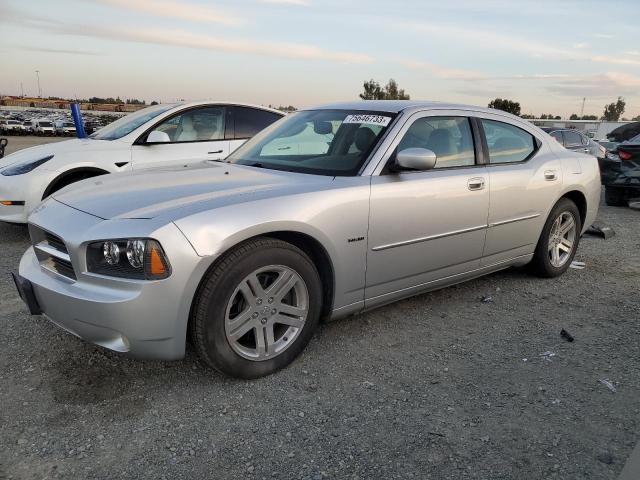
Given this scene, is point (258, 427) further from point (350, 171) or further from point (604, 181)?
point (604, 181)

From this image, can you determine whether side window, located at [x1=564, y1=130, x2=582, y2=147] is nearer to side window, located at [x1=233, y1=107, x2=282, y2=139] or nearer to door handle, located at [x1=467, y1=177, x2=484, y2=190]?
side window, located at [x1=233, y1=107, x2=282, y2=139]

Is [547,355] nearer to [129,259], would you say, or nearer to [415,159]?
[415,159]

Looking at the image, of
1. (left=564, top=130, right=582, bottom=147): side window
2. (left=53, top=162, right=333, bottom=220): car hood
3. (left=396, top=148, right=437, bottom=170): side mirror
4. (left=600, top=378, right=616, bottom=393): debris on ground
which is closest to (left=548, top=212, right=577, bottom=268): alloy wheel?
(left=600, top=378, right=616, bottom=393): debris on ground

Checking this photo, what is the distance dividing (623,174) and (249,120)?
6817mm

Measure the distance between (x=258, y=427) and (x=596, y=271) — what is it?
415 cm

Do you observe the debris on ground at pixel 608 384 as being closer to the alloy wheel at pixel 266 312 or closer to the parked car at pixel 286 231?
the parked car at pixel 286 231

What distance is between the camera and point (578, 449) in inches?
94.0

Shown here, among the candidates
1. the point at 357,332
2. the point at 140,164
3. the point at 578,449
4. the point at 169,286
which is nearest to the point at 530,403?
the point at 578,449

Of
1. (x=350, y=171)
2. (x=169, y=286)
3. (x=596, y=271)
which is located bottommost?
(x=596, y=271)

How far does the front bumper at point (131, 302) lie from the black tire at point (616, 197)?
9.47 m

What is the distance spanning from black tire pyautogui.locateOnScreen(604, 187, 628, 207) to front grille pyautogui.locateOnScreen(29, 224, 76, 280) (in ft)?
32.1

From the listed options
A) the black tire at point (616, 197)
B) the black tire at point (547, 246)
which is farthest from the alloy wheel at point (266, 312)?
the black tire at point (616, 197)

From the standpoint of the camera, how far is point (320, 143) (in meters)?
3.72

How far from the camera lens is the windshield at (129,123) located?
20.1ft
